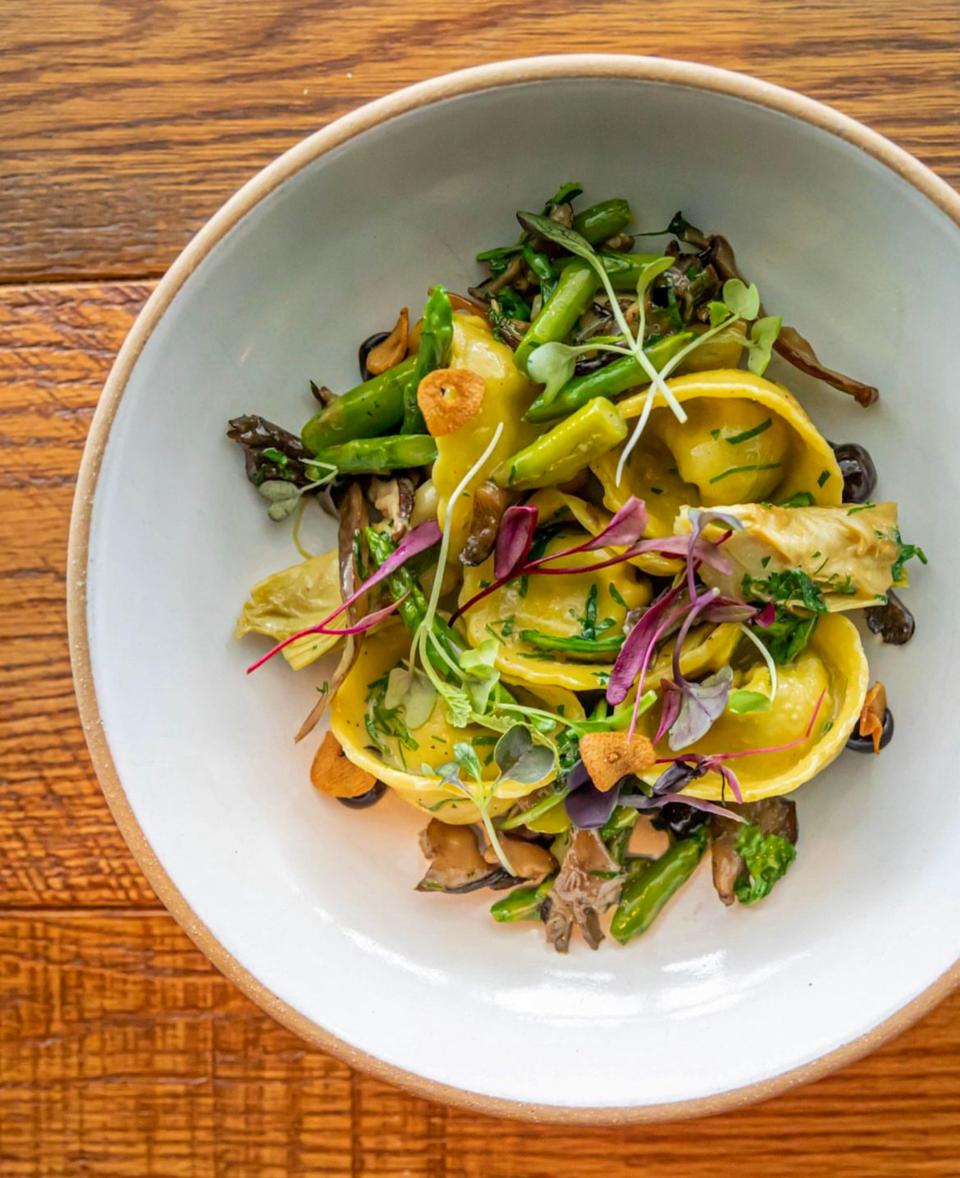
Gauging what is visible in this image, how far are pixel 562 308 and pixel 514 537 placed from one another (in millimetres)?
429

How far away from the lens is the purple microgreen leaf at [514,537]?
180cm

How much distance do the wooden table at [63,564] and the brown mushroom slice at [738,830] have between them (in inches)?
22.0

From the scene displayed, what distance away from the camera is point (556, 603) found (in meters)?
1.94

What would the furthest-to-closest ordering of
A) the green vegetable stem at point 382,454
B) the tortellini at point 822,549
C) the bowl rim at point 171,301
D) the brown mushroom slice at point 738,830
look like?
1. the brown mushroom slice at point 738,830
2. the green vegetable stem at point 382,454
3. the tortellini at point 822,549
4. the bowl rim at point 171,301

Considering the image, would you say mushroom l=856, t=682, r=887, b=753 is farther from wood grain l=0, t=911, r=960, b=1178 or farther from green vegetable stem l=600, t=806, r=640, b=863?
wood grain l=0, t=911, r=960, b=1178

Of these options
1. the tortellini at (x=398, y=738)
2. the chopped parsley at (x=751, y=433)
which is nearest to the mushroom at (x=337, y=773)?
the tortellini at (x=398, y=738)

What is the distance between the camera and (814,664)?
1942mm

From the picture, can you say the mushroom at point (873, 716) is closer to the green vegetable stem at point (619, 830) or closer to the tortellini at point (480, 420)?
the green vegetable stem at point (619, 830)

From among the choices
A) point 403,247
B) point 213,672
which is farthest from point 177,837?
point 403,247

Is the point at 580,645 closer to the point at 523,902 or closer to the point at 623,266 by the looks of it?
the point at 523,902

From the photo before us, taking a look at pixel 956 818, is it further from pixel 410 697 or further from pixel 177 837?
pixel 177 837

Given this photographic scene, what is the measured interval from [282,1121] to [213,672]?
108 cm

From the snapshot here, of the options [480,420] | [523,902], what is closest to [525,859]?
[523,902]

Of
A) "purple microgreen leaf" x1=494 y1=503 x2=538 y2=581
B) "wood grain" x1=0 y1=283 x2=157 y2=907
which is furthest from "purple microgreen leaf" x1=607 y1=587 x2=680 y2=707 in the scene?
"wood grain" x1=0 y1=283 x2=157 y2=907
